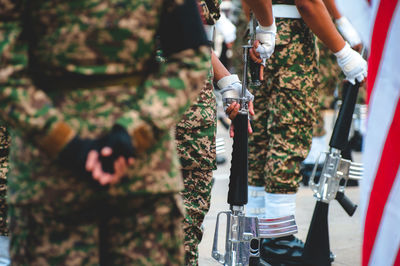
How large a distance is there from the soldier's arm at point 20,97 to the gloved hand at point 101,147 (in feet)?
0.07

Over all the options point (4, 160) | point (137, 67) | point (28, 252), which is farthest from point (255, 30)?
point (28, 252)

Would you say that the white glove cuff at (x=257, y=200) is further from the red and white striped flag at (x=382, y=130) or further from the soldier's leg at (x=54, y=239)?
the soldier's leg at (x=54, y=239)

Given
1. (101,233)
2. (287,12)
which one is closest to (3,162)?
(101,233)

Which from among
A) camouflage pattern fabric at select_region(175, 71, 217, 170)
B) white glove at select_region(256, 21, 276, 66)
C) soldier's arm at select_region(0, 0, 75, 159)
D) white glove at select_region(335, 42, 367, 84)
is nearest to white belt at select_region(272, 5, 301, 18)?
white glove at select_region(335, 42, 367, 84)

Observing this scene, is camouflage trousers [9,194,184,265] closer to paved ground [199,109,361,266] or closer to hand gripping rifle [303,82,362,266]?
hand gripping rifle [303,82,362,266]

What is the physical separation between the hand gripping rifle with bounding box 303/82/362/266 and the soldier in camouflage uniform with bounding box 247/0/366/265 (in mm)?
108

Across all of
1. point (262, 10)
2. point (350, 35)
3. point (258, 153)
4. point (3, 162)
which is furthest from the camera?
point (350, 35)

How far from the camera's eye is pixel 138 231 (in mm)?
1633

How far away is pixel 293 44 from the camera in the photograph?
3.80m

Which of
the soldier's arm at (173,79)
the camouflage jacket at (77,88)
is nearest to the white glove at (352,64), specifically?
the soldier's arm at (173,79)

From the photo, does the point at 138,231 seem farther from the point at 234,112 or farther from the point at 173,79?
the point at 234,112

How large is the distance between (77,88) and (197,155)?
1244mm

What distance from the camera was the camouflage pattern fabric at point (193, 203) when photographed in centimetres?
281

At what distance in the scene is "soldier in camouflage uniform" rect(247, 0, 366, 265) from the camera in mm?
3775
